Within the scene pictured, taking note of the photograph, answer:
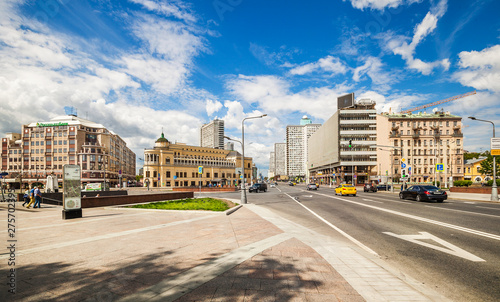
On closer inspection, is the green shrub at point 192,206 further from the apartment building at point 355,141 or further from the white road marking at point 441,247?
the apartment building at point 355,141

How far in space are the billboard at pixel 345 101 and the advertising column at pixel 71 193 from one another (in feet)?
316

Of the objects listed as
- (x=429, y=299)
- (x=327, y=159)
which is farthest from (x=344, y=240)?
(x=327, y=159)

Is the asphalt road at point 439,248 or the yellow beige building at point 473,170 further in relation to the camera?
the yellow beige building at point 473,170

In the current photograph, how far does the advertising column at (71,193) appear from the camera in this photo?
495 inches

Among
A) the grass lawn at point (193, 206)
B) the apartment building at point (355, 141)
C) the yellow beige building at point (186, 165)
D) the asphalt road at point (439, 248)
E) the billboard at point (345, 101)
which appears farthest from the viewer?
the billboard at point (345, 101)

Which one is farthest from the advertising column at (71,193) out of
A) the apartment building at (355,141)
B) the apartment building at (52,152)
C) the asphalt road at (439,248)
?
the apartment building at (52,152)

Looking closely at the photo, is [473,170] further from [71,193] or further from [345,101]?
[71,193]

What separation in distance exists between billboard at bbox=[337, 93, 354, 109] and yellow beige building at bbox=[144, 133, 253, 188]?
4600 cm

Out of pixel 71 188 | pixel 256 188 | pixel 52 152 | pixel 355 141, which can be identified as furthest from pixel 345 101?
pixel 52 152

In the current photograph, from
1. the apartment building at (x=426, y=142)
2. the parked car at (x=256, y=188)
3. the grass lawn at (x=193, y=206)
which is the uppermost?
the apartment building at (x=426, y=142)

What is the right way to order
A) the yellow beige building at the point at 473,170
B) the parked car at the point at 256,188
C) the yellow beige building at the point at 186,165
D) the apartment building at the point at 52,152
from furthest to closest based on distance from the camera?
the yellow beige building at the point at 186,165, the apartment building at the point at 52,152, the yellow beige building at the point at 473,170, the parked car at the point at 256,188

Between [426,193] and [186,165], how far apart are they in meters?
86.5

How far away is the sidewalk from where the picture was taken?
12.9ft

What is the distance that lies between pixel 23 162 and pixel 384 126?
429ft
